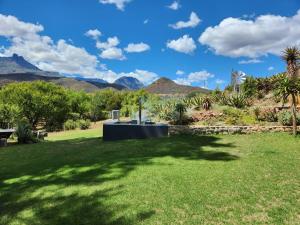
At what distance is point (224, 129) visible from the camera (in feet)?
44.7

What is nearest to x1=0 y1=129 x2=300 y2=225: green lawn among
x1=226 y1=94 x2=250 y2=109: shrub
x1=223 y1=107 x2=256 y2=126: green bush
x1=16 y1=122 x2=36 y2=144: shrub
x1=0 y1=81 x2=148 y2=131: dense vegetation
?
x1=223 y1=107 x2=256 y2=126: green bush

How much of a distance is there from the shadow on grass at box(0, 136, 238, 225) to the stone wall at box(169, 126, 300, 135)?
69.9 inches

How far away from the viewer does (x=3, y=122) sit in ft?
71.6

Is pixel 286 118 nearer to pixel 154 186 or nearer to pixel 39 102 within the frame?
pixel 154 186

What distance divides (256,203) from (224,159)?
3269 mm

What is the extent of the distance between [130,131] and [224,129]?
4154mm

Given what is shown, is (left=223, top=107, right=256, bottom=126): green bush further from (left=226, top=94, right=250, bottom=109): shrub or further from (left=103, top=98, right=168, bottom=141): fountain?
(left=103, top=98, right=168, bottom=141): fountain

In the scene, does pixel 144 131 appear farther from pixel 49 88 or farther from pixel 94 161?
pixel 49 88

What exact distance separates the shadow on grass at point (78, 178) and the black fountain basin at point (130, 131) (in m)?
1.39

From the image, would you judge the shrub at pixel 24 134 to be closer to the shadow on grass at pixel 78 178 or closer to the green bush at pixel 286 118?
the shadow on grass at pixel 78 178

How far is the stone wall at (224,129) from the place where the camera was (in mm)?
13375

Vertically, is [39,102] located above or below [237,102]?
above

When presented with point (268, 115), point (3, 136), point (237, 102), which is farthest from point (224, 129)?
point (3, 136)

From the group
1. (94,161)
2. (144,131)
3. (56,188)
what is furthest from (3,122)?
(56,188)
